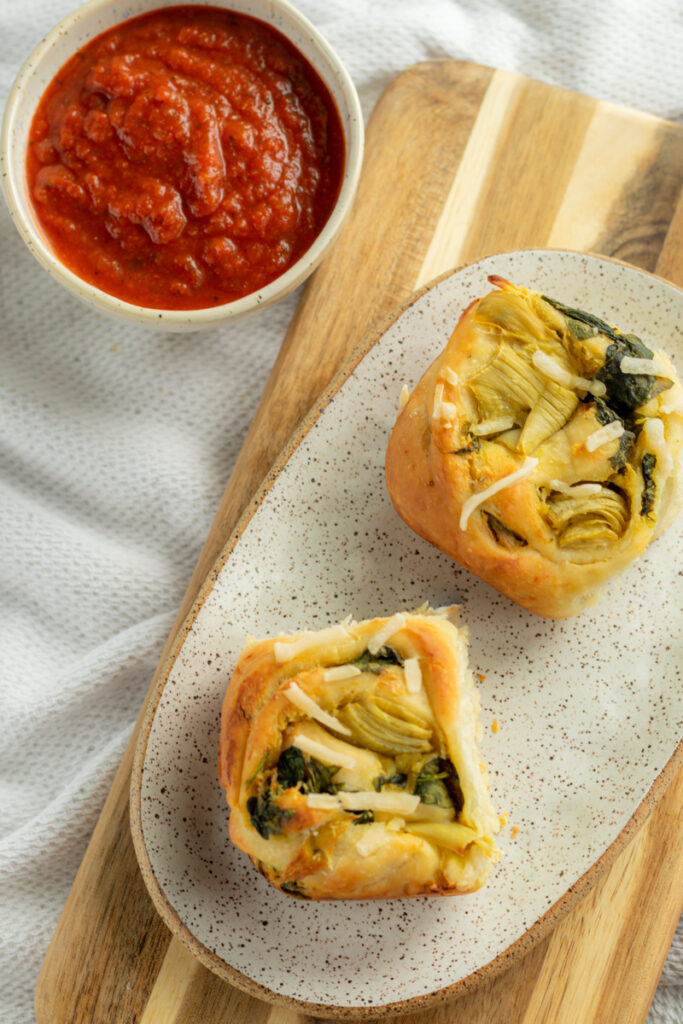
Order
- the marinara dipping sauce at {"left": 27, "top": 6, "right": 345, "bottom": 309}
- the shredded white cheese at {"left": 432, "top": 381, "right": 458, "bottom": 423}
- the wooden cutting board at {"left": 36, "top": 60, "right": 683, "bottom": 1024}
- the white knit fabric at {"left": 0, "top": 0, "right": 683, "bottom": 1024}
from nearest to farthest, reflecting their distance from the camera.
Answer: the shredded white cheese at {"left": 432, "top": 381, "right": 458, "bottom": 423}
the marinara dipping sauce at {"left": 27, "top": 6, "right": 345, "bottom": 309}
the wooden cutting board at {"left": 36, "top": 60, "right": 683, "bottom": 1024}
the white knit fabric at {"left": 0, "top": 0, "right": 683, "bottom": 1024}

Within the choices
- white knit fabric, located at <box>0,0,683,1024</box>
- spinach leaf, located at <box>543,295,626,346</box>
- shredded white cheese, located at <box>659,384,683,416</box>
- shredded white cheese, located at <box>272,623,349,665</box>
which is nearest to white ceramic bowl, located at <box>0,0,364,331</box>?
white knit fabric, located at <box>0,0,683,1024</box>

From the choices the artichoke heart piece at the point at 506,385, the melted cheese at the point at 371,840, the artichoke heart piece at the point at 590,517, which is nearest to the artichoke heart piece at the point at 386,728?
the melted cheese at the point at 371,840

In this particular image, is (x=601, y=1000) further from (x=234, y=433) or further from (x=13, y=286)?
(x=13, y=286)

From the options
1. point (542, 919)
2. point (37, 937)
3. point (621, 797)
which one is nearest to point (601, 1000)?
point (542, 919)

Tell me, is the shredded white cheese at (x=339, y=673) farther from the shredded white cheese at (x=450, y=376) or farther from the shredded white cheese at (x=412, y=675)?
the shredded white cheese at (x=450, y=376)

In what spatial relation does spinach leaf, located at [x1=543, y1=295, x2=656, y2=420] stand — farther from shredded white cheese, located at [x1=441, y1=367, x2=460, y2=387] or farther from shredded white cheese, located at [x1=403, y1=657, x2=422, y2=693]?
shredded white cheese, located at [x1=403, y1=657, x2=422, y2=693]

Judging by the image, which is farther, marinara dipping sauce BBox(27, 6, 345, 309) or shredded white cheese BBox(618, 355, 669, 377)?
marinara dipping sauce BBox(27, 6, 345, 309)

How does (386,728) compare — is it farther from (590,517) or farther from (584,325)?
(584,325)
